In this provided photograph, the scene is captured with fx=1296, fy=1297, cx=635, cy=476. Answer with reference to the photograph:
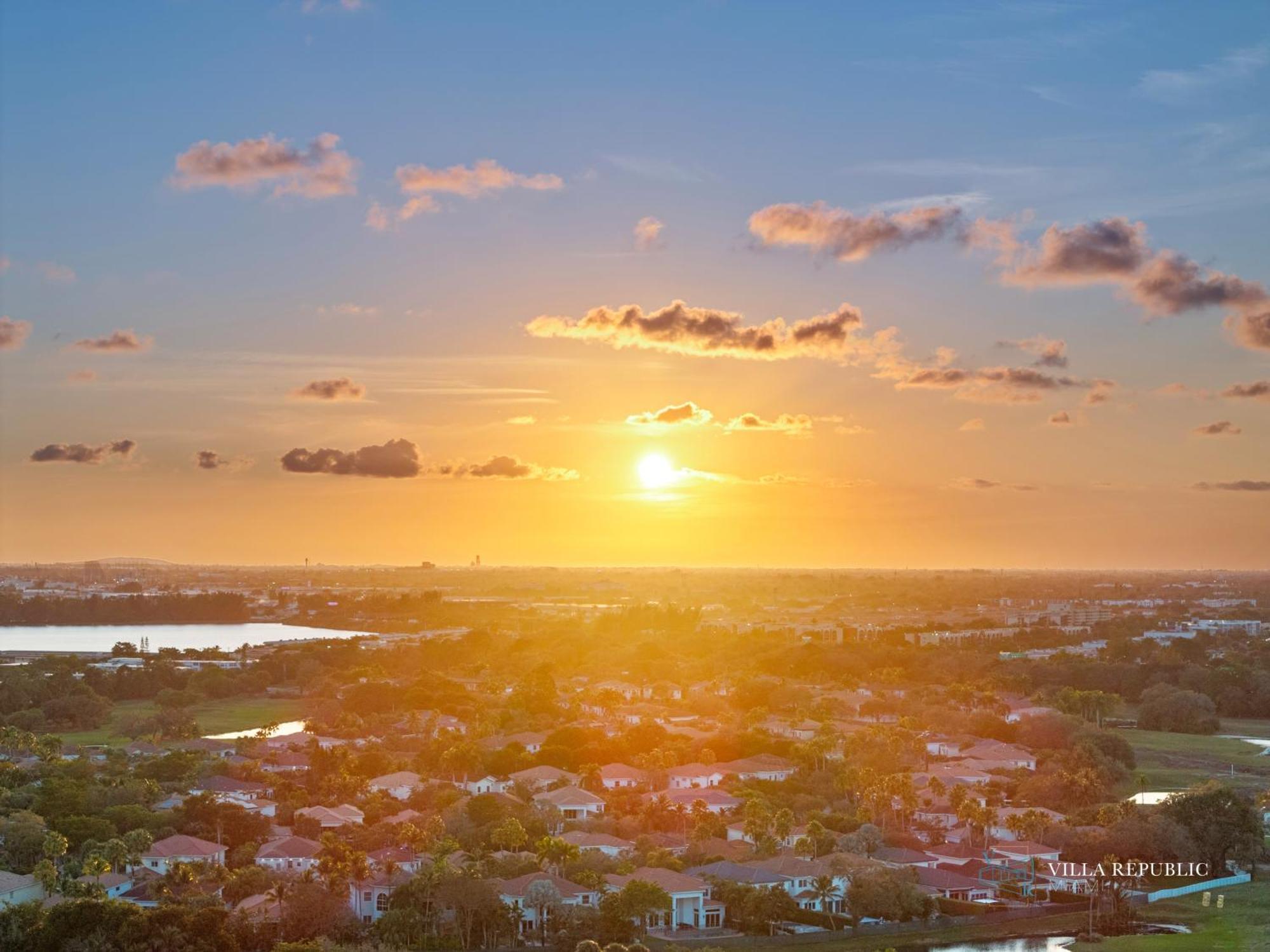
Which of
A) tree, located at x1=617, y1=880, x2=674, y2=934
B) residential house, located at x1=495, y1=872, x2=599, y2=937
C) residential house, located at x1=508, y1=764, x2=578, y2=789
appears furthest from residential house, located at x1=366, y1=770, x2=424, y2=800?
tree, located at x1=617, y1=880, x2=674, y2=934

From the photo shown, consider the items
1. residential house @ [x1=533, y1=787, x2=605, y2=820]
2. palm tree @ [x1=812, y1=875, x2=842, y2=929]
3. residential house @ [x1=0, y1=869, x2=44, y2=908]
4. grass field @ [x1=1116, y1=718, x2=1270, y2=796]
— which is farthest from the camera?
grass field @ [x1=1116, y1=718, x2=1270, y2=796]

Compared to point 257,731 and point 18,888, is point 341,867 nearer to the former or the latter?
point 18,888

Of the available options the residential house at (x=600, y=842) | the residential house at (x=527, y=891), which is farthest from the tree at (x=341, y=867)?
the residential house at (x=600, y=842)

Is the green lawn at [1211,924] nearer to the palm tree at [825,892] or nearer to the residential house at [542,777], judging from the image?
the palm tree at [825,892]

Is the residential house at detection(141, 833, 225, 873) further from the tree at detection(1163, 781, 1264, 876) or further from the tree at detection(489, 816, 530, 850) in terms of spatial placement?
the tree at detection(1163, 781, 1264, 876)

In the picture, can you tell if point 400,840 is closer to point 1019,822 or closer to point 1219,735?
point 1019,822

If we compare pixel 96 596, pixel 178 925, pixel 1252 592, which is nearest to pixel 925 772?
pixel 178 925
